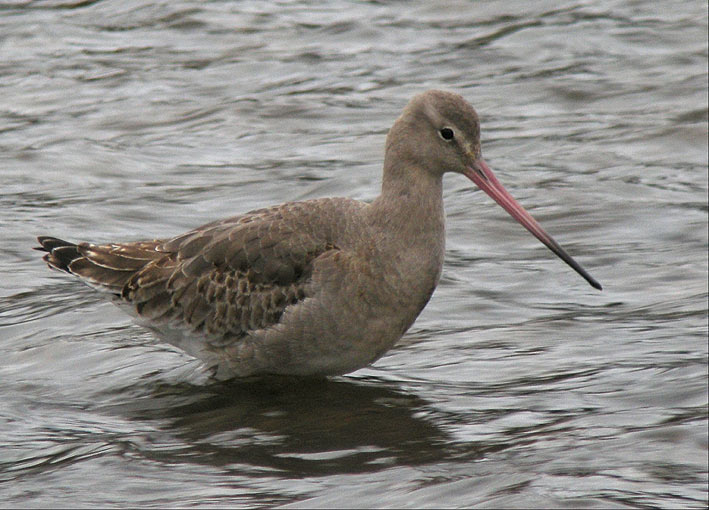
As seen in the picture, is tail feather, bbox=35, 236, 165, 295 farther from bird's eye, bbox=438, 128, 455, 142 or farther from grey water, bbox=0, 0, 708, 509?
bird's eye, bbox=438, 128, 455, 142

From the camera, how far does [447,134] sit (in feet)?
24.3

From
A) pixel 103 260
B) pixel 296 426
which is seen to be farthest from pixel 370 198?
pixel 296 426

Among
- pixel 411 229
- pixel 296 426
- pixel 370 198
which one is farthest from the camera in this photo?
pixel 370 198

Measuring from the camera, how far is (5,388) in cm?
762

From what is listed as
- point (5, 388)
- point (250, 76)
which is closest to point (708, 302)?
point (5, 388)

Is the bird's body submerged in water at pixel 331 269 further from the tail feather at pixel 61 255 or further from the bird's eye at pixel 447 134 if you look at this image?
the tail feather at pixel 61 255

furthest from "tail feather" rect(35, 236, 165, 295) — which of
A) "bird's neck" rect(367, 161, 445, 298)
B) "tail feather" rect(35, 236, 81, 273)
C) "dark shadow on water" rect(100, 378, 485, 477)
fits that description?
"bird's neck" rect(367, 161, 445, 298)

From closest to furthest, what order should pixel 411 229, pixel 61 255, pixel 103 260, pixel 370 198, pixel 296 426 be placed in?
pixel 296 426
pixel 411 229
pixel 103 260
pixel 61 255
pixel 370 198

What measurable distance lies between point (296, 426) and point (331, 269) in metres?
0.85

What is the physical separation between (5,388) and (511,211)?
300cm

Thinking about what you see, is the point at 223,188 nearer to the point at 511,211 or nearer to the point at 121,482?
the point at 511,211

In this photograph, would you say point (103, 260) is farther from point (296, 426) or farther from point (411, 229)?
point (411, 229)

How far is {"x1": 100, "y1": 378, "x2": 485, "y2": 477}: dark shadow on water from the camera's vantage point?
6.63 meters

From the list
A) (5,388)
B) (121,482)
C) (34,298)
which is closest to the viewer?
(121,482)
